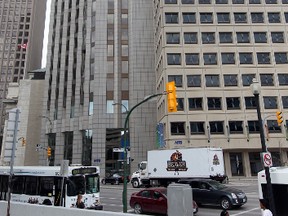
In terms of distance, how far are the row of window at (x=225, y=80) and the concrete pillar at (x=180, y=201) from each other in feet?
130

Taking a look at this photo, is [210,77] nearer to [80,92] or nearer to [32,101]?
[80,92]

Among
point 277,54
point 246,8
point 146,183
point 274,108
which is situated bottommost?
point 146,183

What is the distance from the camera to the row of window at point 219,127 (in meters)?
43.8

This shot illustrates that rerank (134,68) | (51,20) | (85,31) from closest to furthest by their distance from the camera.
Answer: (134,68)
(85,31)
(51,20)

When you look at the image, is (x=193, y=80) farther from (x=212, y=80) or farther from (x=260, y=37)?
(x=260, y=37)

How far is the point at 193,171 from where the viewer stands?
2814 cm

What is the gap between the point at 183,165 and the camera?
28703mm

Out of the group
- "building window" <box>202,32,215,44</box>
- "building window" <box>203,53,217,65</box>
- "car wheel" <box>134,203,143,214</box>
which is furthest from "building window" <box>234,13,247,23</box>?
"car wheel" <box>134,203,143,214</box>

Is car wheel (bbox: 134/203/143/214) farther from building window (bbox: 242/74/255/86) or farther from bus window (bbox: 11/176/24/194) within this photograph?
building window (bbox: 242/74/255/86)

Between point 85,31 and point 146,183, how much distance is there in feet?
132

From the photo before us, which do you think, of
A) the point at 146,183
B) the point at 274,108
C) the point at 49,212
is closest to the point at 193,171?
the point at 146,183

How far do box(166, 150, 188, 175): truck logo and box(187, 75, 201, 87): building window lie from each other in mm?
19198

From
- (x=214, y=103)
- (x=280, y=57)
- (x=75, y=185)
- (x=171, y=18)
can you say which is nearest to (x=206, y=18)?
(x=171, y=18)

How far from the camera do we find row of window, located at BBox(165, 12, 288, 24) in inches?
1929
